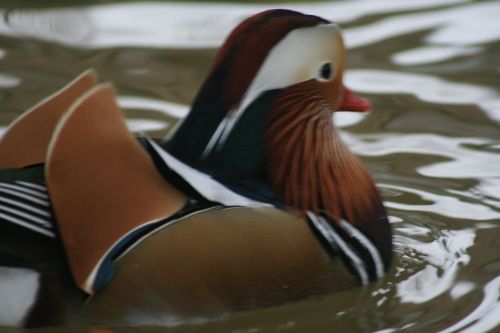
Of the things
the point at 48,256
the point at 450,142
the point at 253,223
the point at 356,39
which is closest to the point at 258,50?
the point at 253,223

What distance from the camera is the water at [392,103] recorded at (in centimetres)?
353

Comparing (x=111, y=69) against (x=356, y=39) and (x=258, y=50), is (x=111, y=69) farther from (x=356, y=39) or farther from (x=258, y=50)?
(x=258, y=50)

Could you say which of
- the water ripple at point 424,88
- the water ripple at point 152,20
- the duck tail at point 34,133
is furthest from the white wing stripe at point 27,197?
the water ripple at point 152,20

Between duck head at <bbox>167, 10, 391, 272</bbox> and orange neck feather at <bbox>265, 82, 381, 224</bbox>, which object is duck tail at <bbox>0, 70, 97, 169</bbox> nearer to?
duck head at <bbox>167, 10, 391, 272</bbox>

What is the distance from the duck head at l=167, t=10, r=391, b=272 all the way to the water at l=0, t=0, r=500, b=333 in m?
0.27

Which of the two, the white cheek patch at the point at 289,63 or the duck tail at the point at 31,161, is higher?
the white cheek patch at the point at 289,63

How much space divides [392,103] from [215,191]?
211 centimetres

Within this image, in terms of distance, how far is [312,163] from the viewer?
3580 millimetres

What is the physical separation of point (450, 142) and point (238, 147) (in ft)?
5.48

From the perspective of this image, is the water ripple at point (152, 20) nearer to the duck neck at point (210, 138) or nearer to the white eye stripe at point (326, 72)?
the white eye stripe at point (326, 72)

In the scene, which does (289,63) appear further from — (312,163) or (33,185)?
(33,185)

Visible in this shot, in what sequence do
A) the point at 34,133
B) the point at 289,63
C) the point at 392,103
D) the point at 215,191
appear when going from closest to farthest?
the point at 215,191 → the point at 289,63 → the point at 34,133 → the point at 392,103

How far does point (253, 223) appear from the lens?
3.29 meters

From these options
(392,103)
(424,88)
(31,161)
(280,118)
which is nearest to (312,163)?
(280,118)
